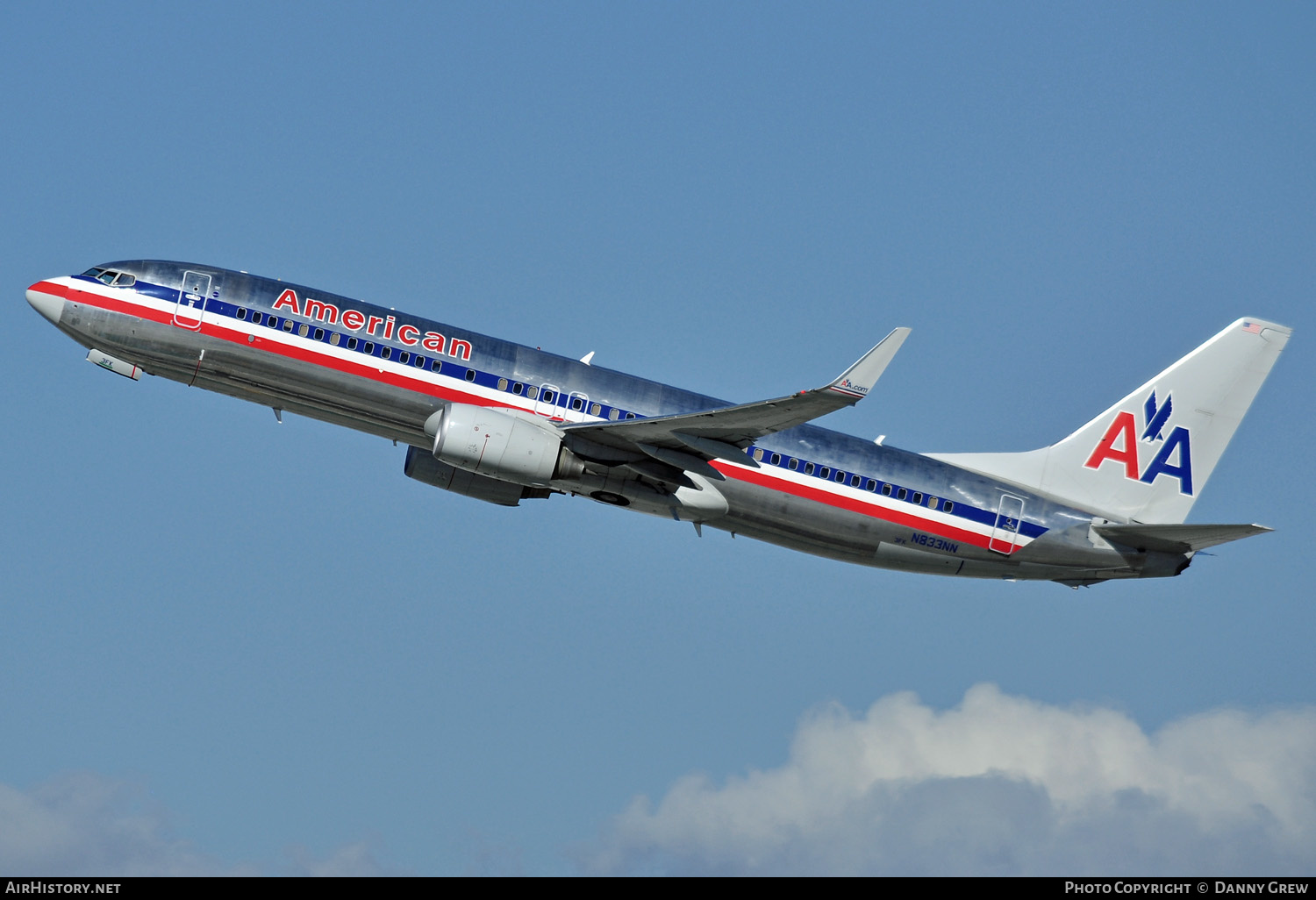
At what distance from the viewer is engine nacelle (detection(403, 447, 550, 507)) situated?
155 feet

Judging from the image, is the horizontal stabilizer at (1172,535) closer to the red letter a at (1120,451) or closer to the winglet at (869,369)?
the red letter a at (1120,451)

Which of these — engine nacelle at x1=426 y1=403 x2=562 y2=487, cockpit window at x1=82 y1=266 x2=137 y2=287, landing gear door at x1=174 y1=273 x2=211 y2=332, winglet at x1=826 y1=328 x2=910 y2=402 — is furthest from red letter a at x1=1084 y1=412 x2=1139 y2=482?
cockpit window at x1=82 y1=266 x2=137 y2=287

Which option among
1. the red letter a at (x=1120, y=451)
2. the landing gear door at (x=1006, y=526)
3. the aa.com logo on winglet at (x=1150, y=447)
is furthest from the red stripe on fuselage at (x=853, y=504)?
the aa.com logo on winglet at (x=1150, y=447)

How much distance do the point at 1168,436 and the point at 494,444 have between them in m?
26.2

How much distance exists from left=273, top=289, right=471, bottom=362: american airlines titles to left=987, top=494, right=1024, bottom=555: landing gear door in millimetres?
18812

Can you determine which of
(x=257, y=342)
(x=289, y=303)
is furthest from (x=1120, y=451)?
(x=257, y=342)

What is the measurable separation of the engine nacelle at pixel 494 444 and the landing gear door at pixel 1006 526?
15.6 metres

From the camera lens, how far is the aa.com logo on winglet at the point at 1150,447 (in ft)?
170

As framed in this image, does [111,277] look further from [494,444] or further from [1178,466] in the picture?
[1178,466]

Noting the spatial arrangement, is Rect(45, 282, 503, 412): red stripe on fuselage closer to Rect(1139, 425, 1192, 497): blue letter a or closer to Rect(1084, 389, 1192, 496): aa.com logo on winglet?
Rect(1084, 389, 1192, 496): aa.com logo on winglet

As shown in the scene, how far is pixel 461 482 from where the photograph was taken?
47.5 metres
